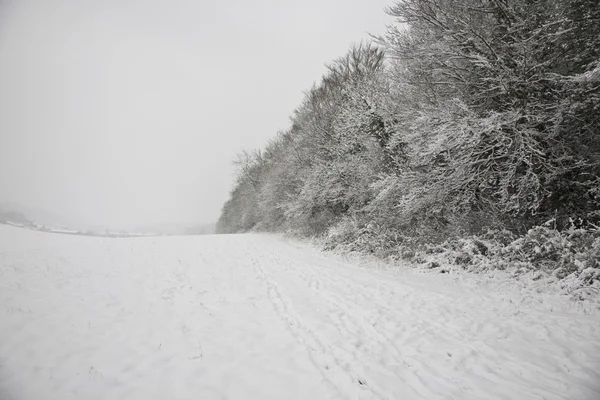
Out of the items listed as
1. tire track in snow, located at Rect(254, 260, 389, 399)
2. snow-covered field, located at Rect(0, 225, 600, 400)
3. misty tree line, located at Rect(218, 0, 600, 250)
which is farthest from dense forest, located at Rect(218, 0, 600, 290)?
tire track in snow, located at Rect(254, 260, 389, 399)

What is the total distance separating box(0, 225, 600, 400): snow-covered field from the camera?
3.57 metres

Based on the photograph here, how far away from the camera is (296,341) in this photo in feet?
15.4

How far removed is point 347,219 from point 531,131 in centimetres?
913

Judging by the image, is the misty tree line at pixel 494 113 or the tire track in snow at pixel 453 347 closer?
the tire track in snow at pixel 453 347

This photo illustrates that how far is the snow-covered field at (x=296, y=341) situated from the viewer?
11.7ft

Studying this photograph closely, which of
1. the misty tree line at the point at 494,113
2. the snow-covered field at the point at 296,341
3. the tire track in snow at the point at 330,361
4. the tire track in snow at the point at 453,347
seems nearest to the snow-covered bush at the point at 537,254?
the misty tree line at the point at 494,113

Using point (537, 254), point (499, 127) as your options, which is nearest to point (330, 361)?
point (537, 254)

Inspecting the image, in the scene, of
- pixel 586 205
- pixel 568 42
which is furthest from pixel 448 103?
pixel 586 205

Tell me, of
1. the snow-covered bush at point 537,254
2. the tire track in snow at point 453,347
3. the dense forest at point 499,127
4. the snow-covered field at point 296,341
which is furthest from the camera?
the dense forest at point 499,127

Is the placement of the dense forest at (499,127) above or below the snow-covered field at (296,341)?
above

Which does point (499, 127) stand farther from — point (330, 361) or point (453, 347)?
point (330, 361)

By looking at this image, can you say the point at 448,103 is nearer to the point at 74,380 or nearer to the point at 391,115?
the point at 391,115

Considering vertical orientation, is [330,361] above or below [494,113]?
below

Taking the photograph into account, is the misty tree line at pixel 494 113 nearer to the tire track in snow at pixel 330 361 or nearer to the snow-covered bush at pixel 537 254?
the snow-covered bush at pixel 537 254
